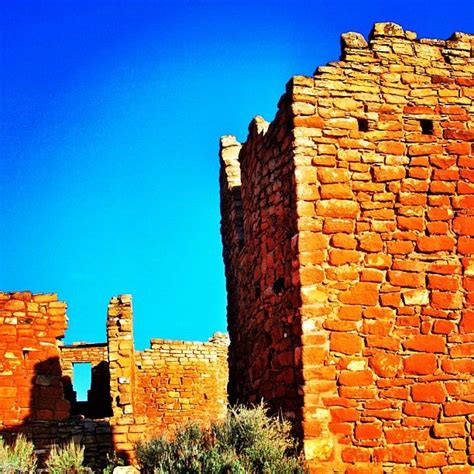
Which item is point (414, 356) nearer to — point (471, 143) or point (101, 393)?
point (471, 143)

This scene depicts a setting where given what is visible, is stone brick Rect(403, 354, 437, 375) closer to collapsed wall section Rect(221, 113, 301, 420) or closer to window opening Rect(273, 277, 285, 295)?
collapsed wall section Rect(221, 113, 301, 420)

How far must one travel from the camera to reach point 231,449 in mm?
7176

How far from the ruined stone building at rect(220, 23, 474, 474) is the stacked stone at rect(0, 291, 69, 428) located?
3.58m

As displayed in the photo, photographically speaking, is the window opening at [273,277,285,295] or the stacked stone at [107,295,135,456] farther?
the stacked stone at [107,295,135,456]

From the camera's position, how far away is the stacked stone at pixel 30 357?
10.8 meters

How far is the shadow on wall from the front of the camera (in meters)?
10.7

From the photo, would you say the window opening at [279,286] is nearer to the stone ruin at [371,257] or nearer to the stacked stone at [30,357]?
the stone ruin at [371,257]

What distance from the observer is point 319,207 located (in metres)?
7.89

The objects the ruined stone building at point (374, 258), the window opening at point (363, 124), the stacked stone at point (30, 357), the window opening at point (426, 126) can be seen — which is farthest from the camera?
the stacked stone at point (30, 357)

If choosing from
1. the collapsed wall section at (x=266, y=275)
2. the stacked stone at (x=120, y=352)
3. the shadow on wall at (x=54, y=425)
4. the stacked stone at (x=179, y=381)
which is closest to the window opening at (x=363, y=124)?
the collapsed wall section at (x=266, y=275)

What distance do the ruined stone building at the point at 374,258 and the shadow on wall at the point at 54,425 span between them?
313 cm

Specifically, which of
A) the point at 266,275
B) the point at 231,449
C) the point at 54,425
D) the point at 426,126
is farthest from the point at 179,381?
the point at 426,126

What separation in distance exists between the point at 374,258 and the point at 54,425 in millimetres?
5611

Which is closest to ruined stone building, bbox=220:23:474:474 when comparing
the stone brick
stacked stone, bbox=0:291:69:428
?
the stone brick
